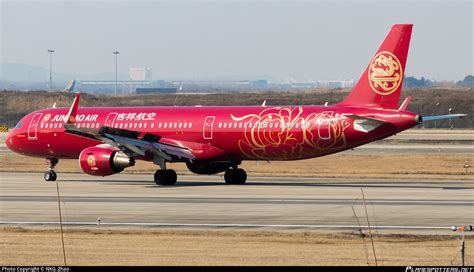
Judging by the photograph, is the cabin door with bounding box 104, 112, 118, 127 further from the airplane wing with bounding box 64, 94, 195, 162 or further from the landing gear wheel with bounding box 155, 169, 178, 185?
the landing gear wheel with bounding box 155, 169, 178, 185

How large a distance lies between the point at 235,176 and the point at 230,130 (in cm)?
243

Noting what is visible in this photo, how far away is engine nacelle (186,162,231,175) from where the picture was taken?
48250 mm

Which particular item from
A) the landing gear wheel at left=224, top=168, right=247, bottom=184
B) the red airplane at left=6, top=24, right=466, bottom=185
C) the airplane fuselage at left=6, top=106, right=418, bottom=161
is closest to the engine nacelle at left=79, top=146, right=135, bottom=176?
the red airplane at left=6, top=24, right=466, bottom=185

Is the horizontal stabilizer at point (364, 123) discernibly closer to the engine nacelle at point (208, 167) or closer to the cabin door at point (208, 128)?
the cabin door at point (208, 128)

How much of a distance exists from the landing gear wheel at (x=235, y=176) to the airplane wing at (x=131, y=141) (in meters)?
1.96

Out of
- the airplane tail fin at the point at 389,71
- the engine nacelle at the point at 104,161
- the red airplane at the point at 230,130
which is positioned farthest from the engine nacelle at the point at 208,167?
the airplane tail fin at the point at 389,71

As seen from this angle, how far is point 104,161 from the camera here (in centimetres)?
4556

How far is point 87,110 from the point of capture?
2031 inches

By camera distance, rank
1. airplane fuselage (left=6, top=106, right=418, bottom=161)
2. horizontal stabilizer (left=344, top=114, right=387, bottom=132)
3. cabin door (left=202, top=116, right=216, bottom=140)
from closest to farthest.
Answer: horizontal stabilizer (left=344, top=114, right=387, bottom=132), airplane fuselage (left=6, top=106, right=418, bottom=161), cabin door (left=202, top=116, right=216, bottom=140)

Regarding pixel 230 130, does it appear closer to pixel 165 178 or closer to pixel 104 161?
pixel 165 178

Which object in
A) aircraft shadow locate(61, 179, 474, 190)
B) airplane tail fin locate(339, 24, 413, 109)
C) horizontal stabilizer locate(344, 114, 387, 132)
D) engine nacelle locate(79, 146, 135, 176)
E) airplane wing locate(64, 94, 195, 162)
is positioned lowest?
aircraft shadow locate(61, 179, 474, 190)

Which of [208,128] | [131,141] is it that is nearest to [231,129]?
[208,128]

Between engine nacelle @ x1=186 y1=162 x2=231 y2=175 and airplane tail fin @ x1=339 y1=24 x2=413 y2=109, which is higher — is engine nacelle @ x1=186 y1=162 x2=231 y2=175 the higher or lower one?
the lower one

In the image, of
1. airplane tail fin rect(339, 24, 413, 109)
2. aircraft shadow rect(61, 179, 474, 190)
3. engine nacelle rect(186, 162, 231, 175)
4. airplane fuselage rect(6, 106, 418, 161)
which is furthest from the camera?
engine nacelle rect(186, 162, 231, 175)
